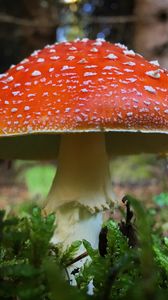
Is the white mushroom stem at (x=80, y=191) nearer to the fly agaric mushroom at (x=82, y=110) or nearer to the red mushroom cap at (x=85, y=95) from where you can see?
the fly agaric mushroom at (x=82, y=110)

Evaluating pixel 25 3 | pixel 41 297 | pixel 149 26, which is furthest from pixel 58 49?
pixel 25 3

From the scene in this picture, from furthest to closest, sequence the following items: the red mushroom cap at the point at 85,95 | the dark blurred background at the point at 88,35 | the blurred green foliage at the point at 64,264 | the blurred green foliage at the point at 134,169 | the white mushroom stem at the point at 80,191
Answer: the blurred green foliage at the point at 134,169 < the dark blurred background at the point at 88,35 < the white mushroom stem at the point at 80,191 < the red mushroom cap at the point at 85,95 < the blurred green foliage at the point at 64,264

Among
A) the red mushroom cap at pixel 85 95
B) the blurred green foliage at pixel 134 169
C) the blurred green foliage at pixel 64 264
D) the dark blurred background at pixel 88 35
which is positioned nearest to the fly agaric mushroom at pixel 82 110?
the red mushroom cap at pixel 85 95

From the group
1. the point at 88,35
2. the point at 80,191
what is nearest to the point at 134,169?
the point at 88,35

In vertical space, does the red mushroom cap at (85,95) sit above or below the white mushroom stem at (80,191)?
above

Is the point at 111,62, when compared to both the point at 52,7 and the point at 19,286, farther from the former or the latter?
the point at 52,7

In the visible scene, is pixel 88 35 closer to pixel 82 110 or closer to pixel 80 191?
pixel 80 191

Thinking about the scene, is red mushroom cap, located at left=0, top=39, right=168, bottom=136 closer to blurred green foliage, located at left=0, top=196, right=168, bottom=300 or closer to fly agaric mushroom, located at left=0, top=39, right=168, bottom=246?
fly agaric mushroom, located at left=0, top=39, right=168, bottom=246

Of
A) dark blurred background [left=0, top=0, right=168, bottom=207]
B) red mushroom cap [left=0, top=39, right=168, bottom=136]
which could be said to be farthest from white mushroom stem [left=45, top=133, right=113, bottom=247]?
dark blurred background [left=0, top=0, right=168, bottom=207]
